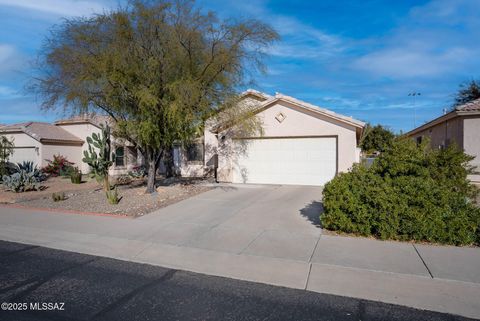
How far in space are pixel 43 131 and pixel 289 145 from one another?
707 inches

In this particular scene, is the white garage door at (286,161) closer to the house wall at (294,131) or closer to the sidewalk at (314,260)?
the house wall at (294,131)

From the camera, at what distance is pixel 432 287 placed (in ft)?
16.4

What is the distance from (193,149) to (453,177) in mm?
15857

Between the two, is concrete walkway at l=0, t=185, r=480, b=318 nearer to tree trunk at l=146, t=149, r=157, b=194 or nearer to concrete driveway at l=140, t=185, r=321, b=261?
concrete driveway at l=140, t=185, r=321, b=261

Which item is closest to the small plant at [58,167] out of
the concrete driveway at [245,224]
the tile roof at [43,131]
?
the tile roof at [43,131]

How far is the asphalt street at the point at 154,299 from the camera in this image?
4258 millimetres

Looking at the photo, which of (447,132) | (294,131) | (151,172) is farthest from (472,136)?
(151,172)

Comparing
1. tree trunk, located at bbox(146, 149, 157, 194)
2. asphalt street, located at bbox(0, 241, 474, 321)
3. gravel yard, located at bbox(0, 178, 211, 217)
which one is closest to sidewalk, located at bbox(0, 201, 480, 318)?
asphalt street, located at bbox(0, 241, 474, 321)

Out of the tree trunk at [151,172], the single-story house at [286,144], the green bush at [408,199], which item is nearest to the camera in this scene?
the green bush at [408,199]

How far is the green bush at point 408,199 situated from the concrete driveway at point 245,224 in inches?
39.2

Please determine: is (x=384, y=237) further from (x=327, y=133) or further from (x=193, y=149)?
(x=193, y=149)

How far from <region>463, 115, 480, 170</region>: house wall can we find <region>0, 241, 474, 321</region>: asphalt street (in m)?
14.1

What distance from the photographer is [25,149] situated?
78.4ft

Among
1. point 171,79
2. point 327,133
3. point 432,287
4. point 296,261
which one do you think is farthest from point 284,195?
point 432,287
